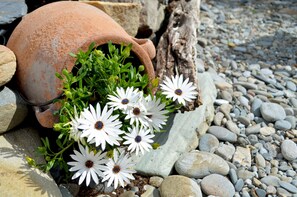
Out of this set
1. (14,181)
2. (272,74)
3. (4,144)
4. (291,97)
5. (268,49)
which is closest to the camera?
(14,181)

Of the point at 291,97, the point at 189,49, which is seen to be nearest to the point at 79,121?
the point at 189,49

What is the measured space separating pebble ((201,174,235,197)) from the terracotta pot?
609mm

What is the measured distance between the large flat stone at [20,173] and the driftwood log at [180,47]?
0.81 metres

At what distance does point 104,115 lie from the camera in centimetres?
178

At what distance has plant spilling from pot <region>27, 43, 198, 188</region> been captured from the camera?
1772 mm

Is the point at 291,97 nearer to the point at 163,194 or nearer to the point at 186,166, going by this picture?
the point at 186,166

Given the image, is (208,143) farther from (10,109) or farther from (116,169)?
(10,109)

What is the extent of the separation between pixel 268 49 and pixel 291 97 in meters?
0.94

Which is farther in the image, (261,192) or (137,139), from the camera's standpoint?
(261,192)

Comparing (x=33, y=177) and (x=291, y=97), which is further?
(x=291, y=97)

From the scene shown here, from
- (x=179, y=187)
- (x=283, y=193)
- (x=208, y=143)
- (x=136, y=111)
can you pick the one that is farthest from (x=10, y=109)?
(x=283, y=193)

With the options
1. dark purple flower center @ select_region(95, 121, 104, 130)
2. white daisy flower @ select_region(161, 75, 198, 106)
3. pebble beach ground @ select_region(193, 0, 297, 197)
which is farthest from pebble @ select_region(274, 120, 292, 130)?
dark purple flower center @ select_region(95, 121, 104, 130)

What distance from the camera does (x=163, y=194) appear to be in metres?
2.11

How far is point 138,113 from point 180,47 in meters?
0.77
